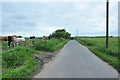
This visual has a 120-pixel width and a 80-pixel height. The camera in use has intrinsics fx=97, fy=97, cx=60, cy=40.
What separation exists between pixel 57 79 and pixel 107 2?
11509mm

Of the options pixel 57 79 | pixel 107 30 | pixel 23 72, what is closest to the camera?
pixel 57 79

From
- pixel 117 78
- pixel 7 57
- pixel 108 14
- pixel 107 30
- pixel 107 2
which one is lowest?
pixel 117 78

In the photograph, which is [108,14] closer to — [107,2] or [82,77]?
[107,2]

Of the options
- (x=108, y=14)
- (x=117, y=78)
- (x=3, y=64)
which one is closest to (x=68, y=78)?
(x=117, y=78)

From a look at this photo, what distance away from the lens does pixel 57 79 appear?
3.97m

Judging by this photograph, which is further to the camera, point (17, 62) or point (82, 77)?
point (17, 62)

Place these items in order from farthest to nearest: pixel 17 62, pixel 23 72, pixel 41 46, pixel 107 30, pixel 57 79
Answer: pixel 41 46
pixel 107 30
pixel 17 62
pixel 23 72
pixel 57 79

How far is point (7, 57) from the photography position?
5840 mm

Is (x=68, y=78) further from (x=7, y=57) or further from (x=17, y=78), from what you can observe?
(x=7, y=57)

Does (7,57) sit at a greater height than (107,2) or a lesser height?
lesser

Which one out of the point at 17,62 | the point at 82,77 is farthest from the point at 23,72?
the point at 82,77

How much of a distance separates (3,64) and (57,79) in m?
3.28

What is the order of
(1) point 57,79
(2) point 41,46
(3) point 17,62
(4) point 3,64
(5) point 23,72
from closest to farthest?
(1) point 57,79
(5) point 23,72
(4) point 3,64
(3) point 17,62
(2) point 41,46

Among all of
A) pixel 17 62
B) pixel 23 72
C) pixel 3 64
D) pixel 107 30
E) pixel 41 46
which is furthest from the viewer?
pixel 41 46
